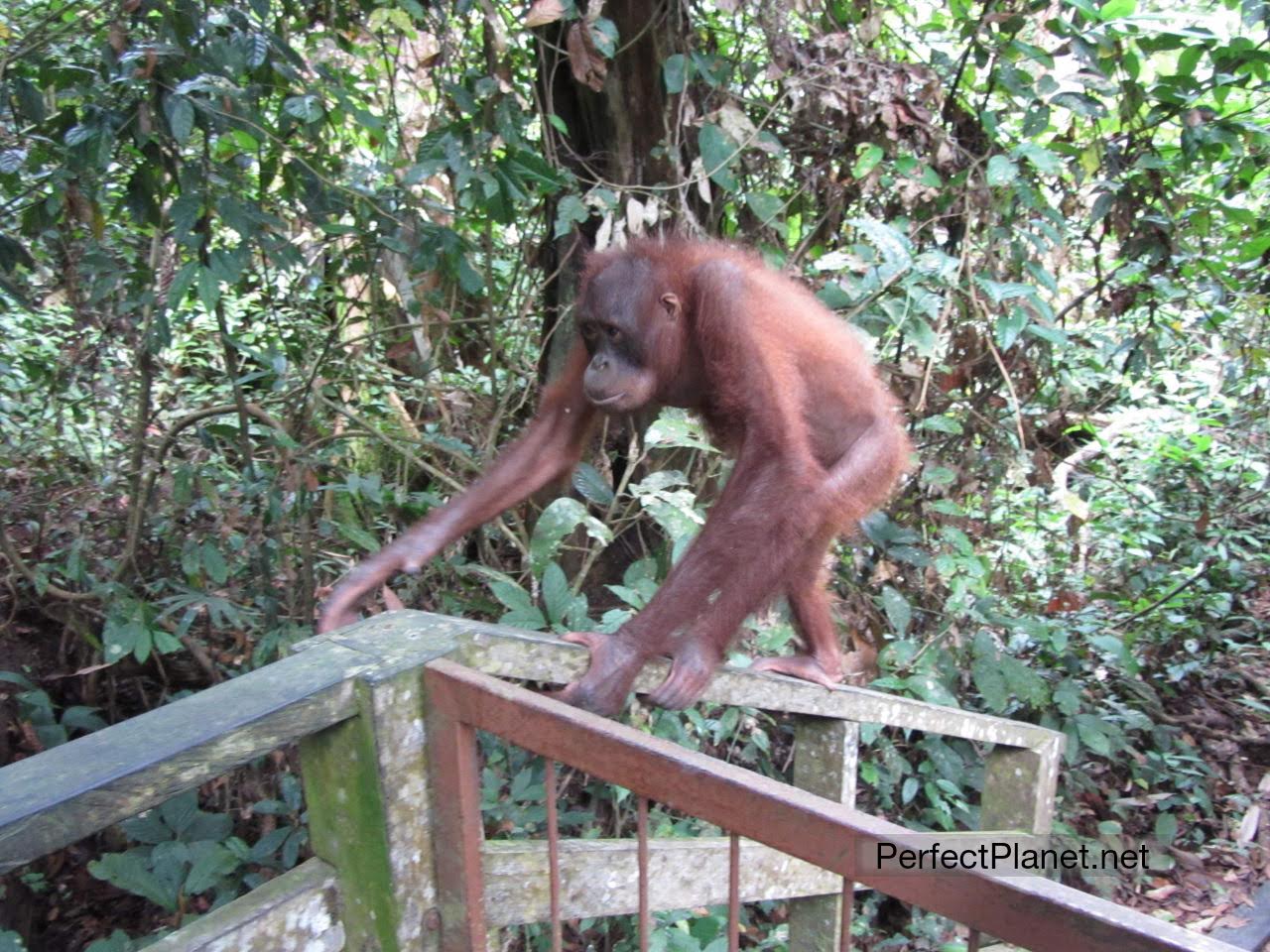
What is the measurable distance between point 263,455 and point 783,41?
216 centimetres

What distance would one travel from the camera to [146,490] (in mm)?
2887

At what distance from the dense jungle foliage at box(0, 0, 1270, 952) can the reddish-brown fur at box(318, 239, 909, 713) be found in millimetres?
191

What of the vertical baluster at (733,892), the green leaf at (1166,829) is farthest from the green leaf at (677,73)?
the green leaf at (1166,829)

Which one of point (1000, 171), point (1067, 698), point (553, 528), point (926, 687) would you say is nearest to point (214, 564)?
point (553, 528)

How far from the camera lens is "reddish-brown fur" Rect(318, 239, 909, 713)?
1828 mm

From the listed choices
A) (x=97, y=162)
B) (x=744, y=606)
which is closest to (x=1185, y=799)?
(x=744, y=606)

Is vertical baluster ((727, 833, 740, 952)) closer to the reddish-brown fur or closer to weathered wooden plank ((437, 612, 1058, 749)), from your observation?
weathered wooden plank ((437, 612, 1058, 749))

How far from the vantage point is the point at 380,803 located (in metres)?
1.21

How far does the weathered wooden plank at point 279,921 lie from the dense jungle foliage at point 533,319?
1.04m

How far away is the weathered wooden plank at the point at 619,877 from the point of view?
140 cm

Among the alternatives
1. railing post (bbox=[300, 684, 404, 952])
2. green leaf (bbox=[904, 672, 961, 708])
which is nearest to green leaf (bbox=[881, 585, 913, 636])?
green leaf (bbox=[904, 672, 961, 708])

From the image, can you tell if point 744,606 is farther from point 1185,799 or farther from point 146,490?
point 1185,799

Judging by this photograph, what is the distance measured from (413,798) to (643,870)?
364 millimetres

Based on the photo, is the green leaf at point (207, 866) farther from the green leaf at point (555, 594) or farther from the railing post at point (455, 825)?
the railing post at point (455, 825)
